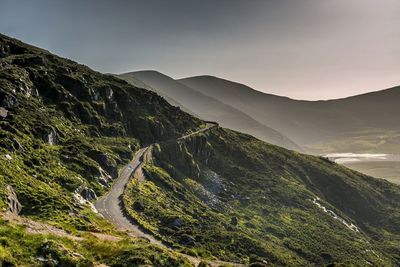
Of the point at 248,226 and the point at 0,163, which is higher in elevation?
the point at 0,163

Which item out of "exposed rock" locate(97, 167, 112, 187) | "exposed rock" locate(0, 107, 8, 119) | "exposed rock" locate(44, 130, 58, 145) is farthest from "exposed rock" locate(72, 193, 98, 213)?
"exposed rock" locate(0, 107, 8, 119)

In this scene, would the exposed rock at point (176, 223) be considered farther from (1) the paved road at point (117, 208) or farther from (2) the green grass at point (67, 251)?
(2) the green grass at point (67, 251)

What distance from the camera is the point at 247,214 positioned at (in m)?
146

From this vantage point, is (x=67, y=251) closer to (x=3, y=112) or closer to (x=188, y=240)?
(x=188, y=240)

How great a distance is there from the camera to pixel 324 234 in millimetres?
148000

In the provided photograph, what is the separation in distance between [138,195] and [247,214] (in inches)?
2277

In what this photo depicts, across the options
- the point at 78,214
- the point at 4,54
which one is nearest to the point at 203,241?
the point at 78,214

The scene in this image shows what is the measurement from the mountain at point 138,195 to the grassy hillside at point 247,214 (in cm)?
60

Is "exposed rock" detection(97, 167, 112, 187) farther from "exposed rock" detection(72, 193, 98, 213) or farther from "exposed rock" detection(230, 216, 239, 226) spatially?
"exposed rock" detection(230, 216, 239, 226)

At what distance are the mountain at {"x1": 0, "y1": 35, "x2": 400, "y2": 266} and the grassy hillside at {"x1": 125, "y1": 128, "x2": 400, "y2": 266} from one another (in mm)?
604

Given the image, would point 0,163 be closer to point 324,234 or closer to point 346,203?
point 324,234

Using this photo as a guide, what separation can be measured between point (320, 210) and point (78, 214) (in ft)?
441

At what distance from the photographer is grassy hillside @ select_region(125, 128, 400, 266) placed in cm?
9625

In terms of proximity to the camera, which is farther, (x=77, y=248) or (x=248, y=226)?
(x=248, y=226)
